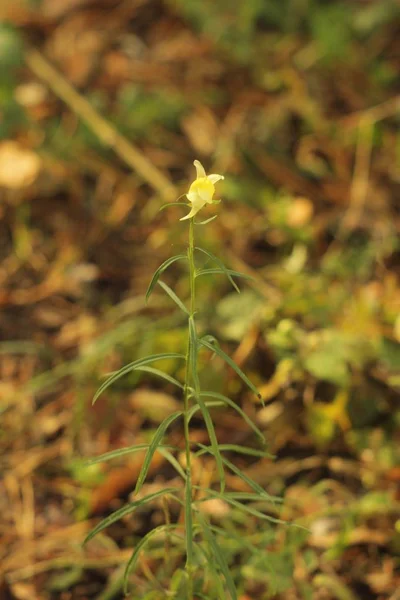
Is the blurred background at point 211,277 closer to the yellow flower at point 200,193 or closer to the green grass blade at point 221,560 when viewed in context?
the green grass blade at point 221,560

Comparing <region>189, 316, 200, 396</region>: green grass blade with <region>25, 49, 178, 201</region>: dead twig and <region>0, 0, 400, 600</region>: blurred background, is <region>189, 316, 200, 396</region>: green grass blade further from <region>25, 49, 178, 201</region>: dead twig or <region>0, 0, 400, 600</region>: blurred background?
<region>25, 49, 178, 201</region>: dead twig

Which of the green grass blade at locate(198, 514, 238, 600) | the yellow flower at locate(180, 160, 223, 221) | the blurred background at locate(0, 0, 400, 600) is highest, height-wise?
the yellow flower at locate(180, 160, 223, 221)

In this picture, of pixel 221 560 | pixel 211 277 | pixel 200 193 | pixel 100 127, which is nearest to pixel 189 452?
pixel 221 560

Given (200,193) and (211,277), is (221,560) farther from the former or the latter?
(211,277)

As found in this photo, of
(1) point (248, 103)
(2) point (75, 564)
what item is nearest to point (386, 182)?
(1) point (248, 103)

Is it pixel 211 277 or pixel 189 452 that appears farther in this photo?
pixel 211 277

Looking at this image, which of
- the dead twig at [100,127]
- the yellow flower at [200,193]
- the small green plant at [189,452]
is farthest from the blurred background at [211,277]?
the yellow flower at [200,193]

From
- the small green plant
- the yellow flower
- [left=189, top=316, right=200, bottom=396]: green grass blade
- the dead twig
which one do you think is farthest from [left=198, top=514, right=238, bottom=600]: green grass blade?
the dead twig

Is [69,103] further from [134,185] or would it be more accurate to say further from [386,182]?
[386,182]
